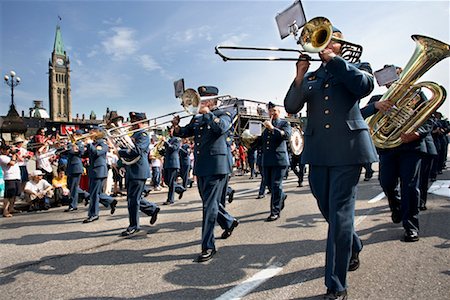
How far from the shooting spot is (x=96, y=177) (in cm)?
688

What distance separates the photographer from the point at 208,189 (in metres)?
4.04

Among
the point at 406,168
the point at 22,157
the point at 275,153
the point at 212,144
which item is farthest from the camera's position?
the point at 22,157

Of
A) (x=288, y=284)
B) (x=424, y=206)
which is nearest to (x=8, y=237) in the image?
(x=288, y=284)

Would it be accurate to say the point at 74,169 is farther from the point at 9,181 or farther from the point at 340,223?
the point at 340,223

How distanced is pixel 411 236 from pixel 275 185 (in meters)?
→ 2.47

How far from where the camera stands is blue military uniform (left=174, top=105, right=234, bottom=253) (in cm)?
390

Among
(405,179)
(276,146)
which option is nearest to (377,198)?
(276,146)

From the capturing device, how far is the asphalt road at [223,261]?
2896 millimetres

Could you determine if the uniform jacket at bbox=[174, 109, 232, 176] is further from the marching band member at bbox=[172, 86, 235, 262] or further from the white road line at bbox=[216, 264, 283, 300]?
the white road line at bbox=[216, 264, 283, 300]

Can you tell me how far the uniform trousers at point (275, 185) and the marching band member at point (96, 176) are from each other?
325 cm

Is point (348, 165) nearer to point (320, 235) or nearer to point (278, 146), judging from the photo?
point (320, 235)

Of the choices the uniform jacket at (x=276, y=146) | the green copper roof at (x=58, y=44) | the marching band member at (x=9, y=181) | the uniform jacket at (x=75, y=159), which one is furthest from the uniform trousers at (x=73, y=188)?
the green copper roof at (x=58, y=44)

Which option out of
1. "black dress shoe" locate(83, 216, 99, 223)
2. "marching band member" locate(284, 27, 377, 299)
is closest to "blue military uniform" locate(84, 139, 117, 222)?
"black dress shoe" locate(83, 216, 99, 223)

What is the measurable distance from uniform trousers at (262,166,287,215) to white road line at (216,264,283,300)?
7.83 ft
